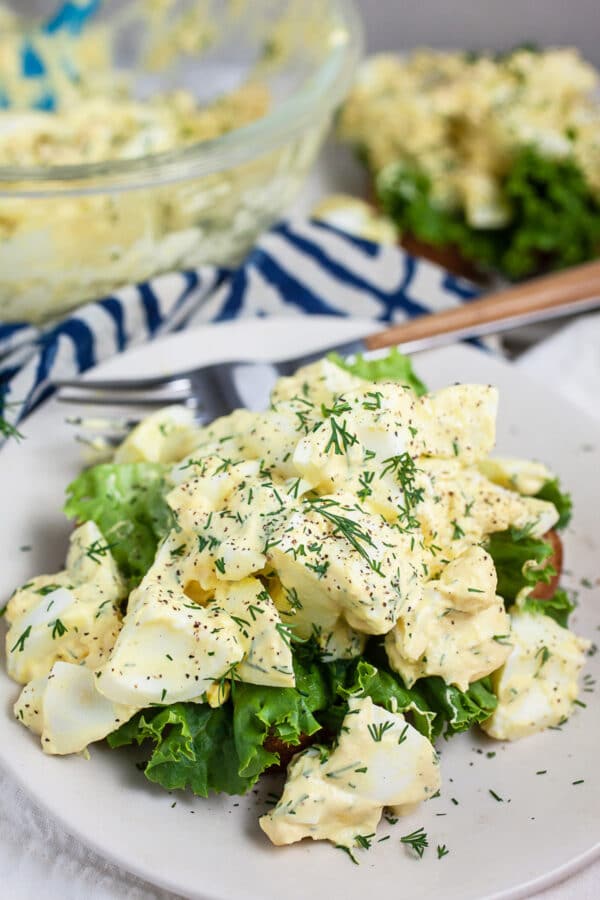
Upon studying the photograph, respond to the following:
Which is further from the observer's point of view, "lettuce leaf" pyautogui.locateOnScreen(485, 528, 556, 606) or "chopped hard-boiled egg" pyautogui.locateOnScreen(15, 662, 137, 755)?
"lettuce leaf" pyautogui.locateOnScreen(485, 528, 556, 606)

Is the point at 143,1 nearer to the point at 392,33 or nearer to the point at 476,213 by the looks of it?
the point at 476,213

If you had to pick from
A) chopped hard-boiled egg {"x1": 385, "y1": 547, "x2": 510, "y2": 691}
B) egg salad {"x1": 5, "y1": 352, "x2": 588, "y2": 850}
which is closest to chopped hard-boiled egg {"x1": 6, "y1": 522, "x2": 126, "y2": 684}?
egg salad {"x1": 5, "y1": 352, "x2": 588, "y2": 850}

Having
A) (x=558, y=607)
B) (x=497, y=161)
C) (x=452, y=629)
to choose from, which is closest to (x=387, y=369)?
(x=558, y=607)

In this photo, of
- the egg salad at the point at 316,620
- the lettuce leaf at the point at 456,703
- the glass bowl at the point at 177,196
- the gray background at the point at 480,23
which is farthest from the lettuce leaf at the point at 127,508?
the gray background at the point at 480,23

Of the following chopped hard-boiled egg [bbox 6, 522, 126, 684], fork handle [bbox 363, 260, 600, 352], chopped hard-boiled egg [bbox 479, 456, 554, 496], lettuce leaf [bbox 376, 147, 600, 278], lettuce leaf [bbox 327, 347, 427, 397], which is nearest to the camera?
chopped hard-boiled egg [bbox 6, 522, 126, 684]

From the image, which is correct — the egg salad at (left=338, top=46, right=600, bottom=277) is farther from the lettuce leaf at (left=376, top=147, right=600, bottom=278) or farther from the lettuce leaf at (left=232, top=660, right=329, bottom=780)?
the lettuce leaf at (left=232, top=660, right=329, bottom=780)

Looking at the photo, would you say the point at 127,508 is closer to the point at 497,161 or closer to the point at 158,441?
the point at 158,441
